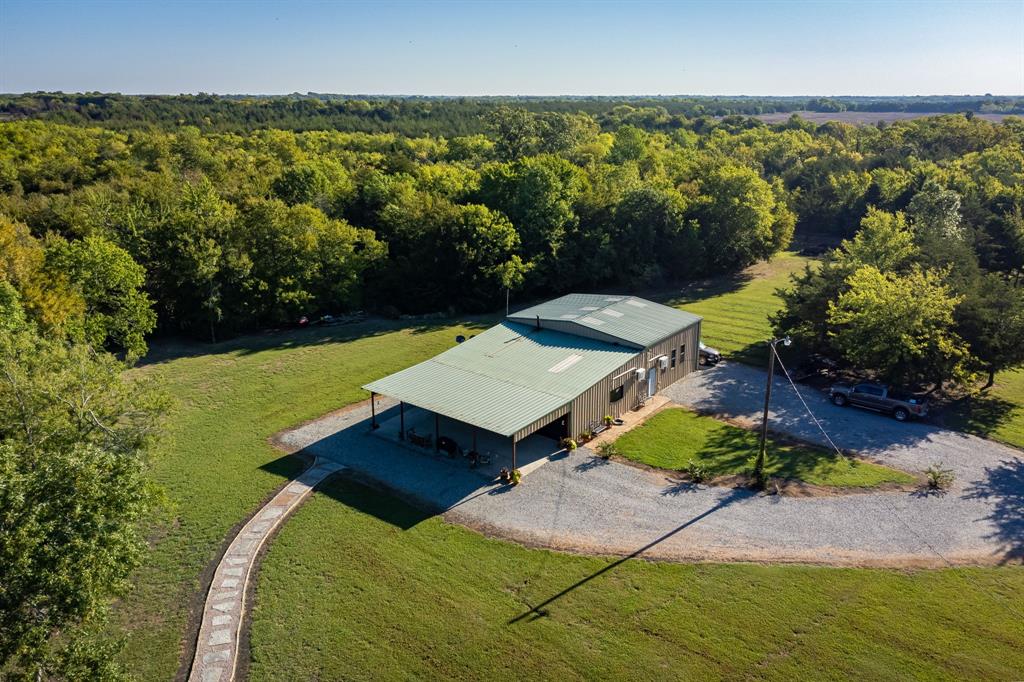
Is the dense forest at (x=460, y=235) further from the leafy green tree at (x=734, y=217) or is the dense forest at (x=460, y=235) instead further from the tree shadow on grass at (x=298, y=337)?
the tree shadow on grass at (x=298, y=337)

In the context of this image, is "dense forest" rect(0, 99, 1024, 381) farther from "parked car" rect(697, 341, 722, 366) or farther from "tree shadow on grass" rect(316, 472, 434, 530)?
"tree shadow on grass" rect(316, 472, 434, 530)

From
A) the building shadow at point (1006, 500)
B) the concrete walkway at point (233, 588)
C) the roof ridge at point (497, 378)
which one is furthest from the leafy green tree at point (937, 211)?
the concrete walkway at point (233, 588)

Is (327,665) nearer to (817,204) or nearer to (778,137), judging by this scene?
(817,204)

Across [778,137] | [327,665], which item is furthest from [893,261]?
[778,137]

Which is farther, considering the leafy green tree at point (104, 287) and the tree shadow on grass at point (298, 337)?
the tree shadow on grass at point (298, 337)

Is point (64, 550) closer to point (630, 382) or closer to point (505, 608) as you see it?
point (505, 608)

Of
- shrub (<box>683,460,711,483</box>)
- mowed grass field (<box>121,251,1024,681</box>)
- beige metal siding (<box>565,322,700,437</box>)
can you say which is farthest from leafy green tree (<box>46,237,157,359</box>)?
shrub (<box>683,460,711,483</box>)

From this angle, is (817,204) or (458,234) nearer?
(458,234)
